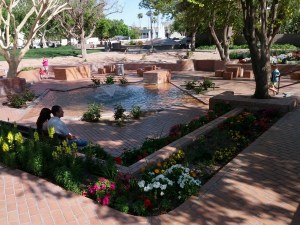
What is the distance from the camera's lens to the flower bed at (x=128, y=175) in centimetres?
448

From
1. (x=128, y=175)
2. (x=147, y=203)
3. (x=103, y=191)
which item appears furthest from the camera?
(x=128, y=175)

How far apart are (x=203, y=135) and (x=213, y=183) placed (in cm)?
226

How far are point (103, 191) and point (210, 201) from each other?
1529mm

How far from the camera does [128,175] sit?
4.96 metres

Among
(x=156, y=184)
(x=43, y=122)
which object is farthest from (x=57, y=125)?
(x=156, y=184)

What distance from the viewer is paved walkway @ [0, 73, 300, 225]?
161 inches

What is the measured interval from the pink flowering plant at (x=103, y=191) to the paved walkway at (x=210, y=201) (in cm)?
11

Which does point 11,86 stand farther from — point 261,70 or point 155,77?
point 261,70

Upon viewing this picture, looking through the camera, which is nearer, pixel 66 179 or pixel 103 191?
pixel 103 191

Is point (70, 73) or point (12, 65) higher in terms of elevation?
point (12, 65)

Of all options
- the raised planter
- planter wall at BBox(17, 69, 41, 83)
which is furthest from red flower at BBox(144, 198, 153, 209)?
the raised planter

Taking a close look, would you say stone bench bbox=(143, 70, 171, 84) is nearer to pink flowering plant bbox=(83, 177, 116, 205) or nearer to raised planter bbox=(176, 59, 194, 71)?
raised planter bbox=(176, 59, 194, 71)

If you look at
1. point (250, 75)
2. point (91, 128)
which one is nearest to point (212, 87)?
point (250, 75)

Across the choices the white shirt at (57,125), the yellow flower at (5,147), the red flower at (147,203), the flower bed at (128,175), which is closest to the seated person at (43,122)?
the white shirt at (57,125)
